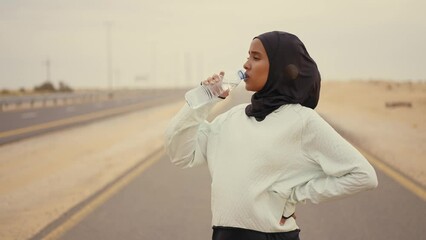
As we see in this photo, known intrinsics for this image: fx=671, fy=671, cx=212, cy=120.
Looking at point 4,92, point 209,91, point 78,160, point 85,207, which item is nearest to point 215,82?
point 209,91

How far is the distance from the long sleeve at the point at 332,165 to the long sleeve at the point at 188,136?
1.48 ft

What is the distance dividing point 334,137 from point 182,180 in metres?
8.37

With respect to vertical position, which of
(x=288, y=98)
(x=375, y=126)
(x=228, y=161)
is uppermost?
(x=288, y=98)

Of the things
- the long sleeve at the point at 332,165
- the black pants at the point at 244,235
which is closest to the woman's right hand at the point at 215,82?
the long sleeve at the point at 332,165

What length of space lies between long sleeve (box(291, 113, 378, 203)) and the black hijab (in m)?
0.14

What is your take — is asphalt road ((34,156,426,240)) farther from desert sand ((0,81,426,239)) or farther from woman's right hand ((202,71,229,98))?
woman's right hand ((202,71,229,98))

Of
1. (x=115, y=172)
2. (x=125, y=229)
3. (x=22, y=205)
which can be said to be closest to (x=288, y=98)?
(x=125, y=229)

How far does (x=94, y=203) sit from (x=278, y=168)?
21.0 ft

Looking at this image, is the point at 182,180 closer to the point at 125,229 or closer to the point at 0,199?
the point at 0,199

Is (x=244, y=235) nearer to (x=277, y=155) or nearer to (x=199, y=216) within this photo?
(x=277, y=155)

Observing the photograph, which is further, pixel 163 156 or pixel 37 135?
pixel 37 135

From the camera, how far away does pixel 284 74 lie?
282 centimetres

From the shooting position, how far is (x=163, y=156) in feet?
48.9

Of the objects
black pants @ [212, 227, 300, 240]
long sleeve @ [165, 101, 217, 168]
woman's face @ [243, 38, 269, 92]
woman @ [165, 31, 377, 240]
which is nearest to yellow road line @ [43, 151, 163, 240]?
long sleeve @ [165, 101, 217, 168]
